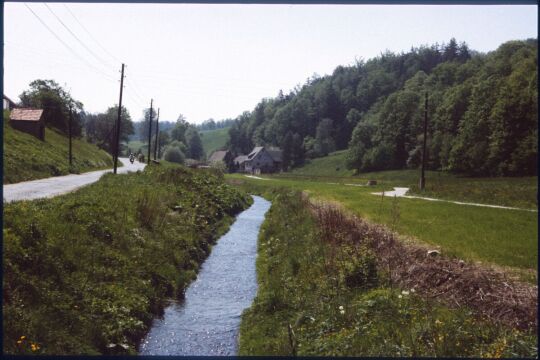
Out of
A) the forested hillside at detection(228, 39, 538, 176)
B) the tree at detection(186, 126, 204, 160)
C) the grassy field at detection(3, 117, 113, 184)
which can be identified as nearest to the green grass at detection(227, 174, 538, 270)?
the forested hillside at detection(228, 39, 538, 176)

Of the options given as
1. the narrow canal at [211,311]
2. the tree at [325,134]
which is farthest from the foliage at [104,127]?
the narrow canal at [211,311]

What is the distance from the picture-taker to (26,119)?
39875mm

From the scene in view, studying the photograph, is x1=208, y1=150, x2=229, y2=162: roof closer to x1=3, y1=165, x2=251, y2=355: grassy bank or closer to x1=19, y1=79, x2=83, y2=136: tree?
x1=19, y1=79, x2=83, y2=136: tree

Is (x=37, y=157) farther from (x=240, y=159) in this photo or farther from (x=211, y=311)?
(x=240, y=159)

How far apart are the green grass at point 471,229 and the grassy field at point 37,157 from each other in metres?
24.1

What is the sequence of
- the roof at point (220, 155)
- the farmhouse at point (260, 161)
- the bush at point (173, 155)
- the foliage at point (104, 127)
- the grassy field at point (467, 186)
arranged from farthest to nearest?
the roof at point (220, 155) → the farmhouse at point (260, 161) → the bush at point (173, 155) → the foliage at point (104, 127) → the grassy field at point (467, 186)

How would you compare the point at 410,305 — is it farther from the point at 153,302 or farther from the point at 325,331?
the point at 153,302

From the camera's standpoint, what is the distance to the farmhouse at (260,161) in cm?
10803

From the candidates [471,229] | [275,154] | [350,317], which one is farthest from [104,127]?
[350,317]

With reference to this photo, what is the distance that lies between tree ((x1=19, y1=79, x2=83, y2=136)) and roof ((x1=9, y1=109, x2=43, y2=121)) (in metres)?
2.48

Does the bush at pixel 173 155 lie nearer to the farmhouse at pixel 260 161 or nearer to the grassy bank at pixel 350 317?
the farmhouse at pixel 260 161

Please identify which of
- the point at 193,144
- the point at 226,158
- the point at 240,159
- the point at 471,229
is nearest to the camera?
the point at 471,229

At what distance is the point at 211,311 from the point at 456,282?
7.92m

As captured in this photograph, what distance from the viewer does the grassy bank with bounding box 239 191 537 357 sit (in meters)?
7.96
